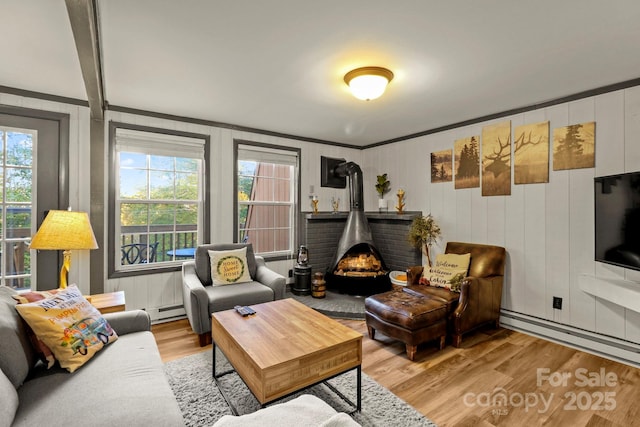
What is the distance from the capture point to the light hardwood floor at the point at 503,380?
1.94 metres

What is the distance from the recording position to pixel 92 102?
2580 millimetres

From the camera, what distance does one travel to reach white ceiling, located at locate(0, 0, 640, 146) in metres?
1.72

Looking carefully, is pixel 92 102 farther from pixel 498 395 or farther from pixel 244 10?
pixel 498 395

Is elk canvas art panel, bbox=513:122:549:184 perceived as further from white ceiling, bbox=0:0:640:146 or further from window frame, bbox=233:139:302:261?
window frame, bbox=233:139:302:261

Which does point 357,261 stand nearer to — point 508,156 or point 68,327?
point 508,156

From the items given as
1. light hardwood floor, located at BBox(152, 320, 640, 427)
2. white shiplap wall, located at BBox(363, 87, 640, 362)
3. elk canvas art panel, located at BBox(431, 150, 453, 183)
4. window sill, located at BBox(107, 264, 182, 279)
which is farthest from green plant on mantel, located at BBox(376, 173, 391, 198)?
window sill, located at BBox(107, 264, 182, 279)

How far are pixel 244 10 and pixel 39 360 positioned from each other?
7.29 feet

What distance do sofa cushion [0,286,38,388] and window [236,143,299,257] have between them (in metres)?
2.50

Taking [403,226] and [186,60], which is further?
[403,226]

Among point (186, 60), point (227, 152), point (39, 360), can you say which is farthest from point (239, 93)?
point (39, 360)

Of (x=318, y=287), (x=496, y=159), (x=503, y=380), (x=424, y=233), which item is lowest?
(x=503, y=380)

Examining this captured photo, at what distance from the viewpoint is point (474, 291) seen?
2945 mm

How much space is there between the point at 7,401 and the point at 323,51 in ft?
7.92

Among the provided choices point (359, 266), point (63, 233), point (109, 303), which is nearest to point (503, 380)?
point (359, 266)
